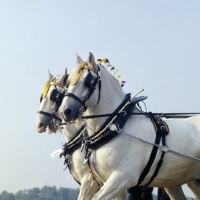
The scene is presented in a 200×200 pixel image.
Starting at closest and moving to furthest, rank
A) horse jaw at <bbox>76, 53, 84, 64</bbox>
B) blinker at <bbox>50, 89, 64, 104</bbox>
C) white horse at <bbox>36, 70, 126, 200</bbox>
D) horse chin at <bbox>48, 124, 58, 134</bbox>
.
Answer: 1. horse jaw at <bbox>76, 53, 84, 64</bbox>
2. white horse at <bbox>36, 70, 126, 200</bbox>
3. blinker at <bbox>50, 89, 64, 104</bbox>
4. horse chin at <bbox>48, 124, 58, 134</bbox>

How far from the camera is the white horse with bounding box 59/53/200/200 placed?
195 inches

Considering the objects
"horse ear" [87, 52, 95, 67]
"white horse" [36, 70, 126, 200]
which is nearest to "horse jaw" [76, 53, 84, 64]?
"horse ear" [87, 52, 95, 67]

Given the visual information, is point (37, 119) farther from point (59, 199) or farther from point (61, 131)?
point (59, 199)

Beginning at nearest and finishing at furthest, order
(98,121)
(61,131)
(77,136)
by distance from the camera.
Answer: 1. (98,121)
2. (77,136)
3. (61,131)

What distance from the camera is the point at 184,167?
535 cm

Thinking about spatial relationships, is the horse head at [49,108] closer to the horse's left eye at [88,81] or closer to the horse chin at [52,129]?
the horse chin at [52,129]

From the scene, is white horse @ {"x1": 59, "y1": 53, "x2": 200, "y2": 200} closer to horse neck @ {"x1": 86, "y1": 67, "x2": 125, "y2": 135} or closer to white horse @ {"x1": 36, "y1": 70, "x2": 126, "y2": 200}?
horse neck @ {"x1": 86, "y1": 67, "x2": 125, "y2": 135}

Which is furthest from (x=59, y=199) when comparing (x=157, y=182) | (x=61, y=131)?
(x=157, y=182)

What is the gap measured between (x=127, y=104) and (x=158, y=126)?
41 centimetres

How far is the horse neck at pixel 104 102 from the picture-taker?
5273 mm

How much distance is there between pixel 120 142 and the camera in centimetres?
508

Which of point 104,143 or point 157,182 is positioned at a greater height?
point 104,143

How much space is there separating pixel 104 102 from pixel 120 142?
1.63 feet

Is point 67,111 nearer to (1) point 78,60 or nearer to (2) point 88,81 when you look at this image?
(2) point 88,81
